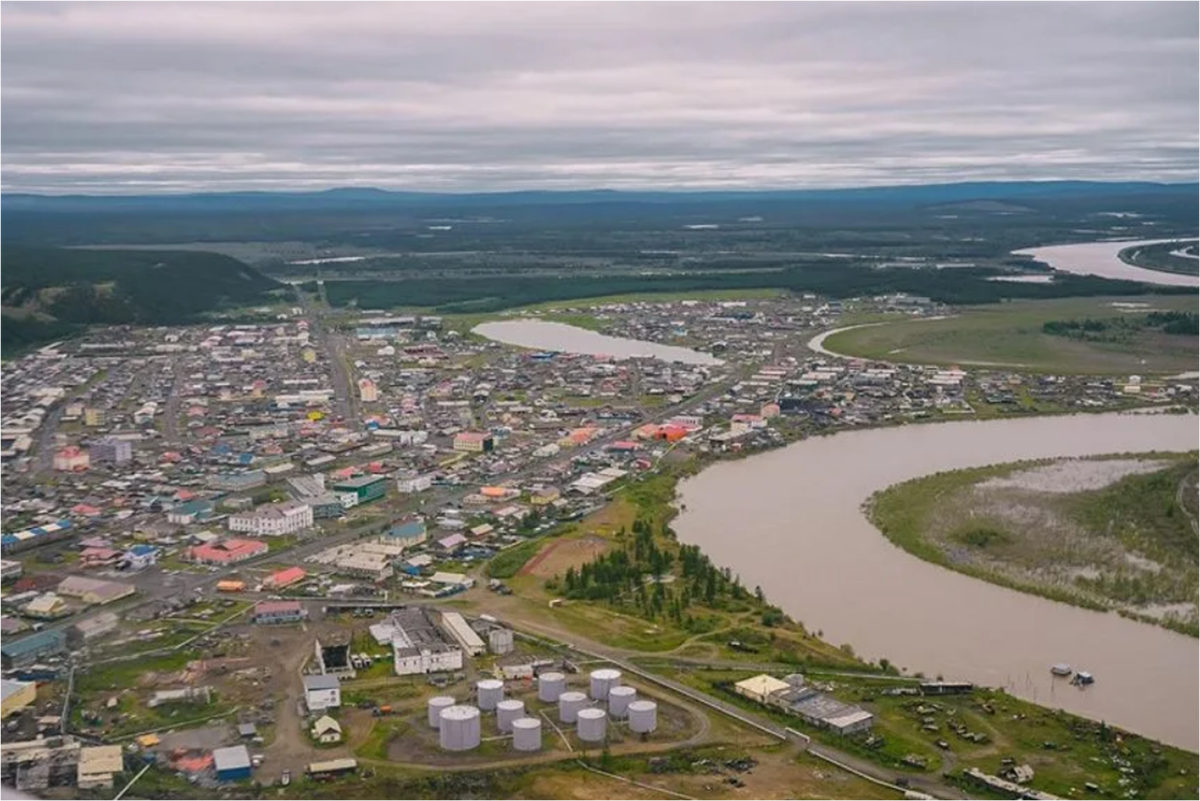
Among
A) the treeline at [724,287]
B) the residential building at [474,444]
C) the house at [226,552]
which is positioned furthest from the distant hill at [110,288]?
the house at [226,552]

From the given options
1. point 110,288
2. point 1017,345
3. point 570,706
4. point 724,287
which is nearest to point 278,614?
point 570,706

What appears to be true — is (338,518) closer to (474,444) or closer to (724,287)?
(474,444)

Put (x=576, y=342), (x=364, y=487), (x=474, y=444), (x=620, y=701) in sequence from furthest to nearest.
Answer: (x=576, y=342), (x=474, y=444), (x=364, y=487), (x=620, y=701)

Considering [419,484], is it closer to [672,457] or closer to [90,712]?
[672,457]

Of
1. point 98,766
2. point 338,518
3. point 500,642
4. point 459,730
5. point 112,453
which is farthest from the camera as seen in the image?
point 112,453

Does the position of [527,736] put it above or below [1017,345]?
below

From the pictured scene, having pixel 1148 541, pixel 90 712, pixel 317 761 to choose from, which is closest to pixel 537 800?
pixel 317 761
